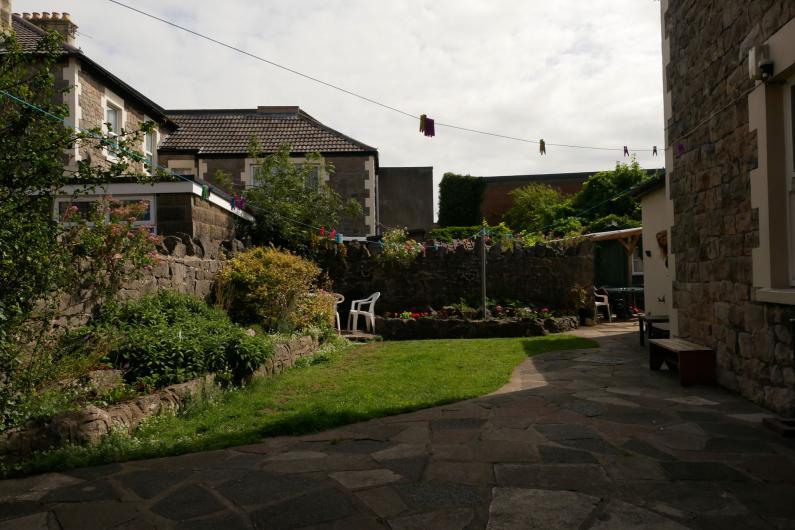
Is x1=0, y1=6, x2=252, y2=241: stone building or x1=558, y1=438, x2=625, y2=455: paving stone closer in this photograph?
x1=558, y1=438, x2=625, y2=455: paving stone

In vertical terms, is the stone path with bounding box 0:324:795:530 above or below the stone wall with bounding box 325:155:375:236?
below

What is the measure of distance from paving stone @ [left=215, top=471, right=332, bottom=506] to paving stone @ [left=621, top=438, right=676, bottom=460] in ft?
6.77

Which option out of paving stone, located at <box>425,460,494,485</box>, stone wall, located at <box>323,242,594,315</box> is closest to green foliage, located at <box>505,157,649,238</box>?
stone wall, located at <box>323,242,594,315</box>

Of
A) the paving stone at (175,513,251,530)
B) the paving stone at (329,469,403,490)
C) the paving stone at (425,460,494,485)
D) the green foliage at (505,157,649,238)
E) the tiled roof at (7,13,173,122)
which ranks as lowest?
the paving stone at (175,513,251,530)

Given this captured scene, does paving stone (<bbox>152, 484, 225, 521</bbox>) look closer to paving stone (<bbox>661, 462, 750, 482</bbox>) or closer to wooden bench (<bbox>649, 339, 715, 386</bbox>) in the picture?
paving stone (<bbox>661, 462, 750, 482</bbox>)

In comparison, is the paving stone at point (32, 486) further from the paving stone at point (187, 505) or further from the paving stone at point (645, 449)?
the paving stone at point (645, 449)

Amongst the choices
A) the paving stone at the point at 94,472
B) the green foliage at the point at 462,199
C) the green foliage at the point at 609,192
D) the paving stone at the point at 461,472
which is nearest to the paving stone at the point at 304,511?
the paving stone at the point at 461,472

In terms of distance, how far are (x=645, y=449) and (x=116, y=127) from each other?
13.9 metres

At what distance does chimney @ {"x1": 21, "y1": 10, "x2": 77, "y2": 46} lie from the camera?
14.9 metres

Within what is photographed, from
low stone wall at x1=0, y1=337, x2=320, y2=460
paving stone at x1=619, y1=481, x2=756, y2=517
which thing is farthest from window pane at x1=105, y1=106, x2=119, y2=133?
paving stone at x1=619, y1=481, x2=756, y2=517

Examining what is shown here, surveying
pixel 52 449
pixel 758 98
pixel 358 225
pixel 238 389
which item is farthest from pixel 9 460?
pixel 358 225

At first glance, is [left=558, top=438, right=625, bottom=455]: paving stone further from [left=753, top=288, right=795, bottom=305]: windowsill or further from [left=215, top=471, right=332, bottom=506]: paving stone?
[left=753, top=288, right=795, bottom=305]: windowsill

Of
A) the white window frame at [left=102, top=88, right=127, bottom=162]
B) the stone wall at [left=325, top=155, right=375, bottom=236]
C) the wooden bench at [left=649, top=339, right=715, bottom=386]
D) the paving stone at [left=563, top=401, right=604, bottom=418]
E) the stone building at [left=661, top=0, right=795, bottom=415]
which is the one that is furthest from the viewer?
the stone wall at [left=325, top=155, right=375, bottom=236]

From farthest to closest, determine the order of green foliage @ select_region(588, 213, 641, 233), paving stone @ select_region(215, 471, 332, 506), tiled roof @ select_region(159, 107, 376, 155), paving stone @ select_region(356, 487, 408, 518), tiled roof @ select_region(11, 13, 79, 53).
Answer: green foliage @ select_region(588, 213, 641, 233) → tiled roof @ select_region(159, 107, 376, 155) → tiled roof @ select_region(11, 13, 79, 53) → paving stone @ select_region(215, 471, 332, 506) → paving stone @ select_region(356, 487, 408, 518)
